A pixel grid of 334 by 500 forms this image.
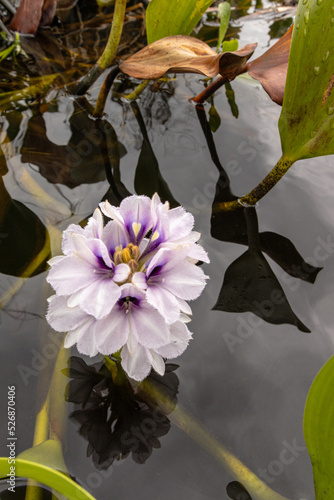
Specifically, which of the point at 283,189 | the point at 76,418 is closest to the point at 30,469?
the point at 76,418

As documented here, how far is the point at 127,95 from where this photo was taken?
1819mm

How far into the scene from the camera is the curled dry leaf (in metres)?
1.23

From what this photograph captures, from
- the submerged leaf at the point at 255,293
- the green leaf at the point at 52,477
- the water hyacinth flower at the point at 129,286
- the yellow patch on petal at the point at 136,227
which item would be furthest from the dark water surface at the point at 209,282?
the yellow patch on petal at the point at 136,227

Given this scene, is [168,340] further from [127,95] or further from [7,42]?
[7,42]

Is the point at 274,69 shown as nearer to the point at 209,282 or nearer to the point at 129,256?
the point at 209,282

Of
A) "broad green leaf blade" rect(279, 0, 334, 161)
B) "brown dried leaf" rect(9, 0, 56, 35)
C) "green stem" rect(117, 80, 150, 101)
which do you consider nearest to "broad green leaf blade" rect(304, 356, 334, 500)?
"broad green leaf blade" rect(279, 0, 334, 161)

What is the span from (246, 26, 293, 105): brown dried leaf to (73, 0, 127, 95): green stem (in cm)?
53

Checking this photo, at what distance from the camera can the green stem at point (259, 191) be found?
1.25 meters

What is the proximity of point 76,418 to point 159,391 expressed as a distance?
0.63ft

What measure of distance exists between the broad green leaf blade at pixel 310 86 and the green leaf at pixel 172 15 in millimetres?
607

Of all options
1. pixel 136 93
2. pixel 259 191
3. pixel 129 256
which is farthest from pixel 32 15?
pixel 129 256

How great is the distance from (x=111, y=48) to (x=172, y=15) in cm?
26

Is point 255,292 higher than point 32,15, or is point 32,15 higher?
point 32,15

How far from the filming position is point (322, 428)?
27.9 inches
